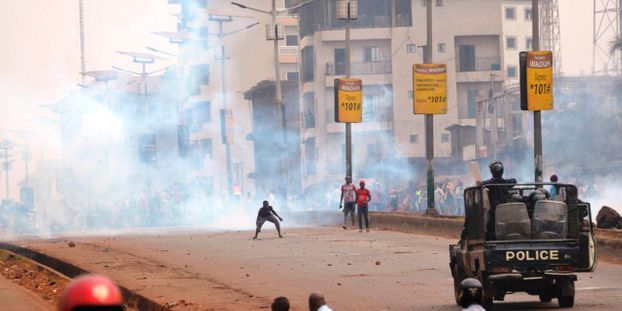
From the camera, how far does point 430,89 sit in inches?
1538

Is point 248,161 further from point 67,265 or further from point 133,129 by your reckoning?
point 67,265

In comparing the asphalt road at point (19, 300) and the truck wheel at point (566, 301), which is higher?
the truck wheel at point (566, 301)

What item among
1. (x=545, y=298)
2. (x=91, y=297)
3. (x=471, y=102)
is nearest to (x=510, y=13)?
(x=471, y=102)

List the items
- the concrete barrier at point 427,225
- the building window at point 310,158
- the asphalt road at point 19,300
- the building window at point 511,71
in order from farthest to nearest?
the building window at point 511,71 < the building window at point 310,158 < the concrete barrier at point 427,225 < the asphalt road at point 19,300

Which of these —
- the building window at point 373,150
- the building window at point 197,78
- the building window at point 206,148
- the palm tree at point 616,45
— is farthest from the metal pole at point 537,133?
the building window at point 206,148

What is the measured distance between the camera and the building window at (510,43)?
111 metres

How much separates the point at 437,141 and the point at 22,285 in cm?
6375

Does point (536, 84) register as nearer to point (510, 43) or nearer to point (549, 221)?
point (549, 221)

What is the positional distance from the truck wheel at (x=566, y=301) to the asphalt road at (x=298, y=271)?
245 mm

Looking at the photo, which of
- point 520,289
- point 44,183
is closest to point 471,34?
point 44,183

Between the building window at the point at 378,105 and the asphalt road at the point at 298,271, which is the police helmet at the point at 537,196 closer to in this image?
the asphalt road at the point at 298,271

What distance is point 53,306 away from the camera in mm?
Answer: 20234

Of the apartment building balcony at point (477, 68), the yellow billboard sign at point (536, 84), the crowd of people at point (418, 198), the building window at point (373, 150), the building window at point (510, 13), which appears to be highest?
the building window at point (510, 13)

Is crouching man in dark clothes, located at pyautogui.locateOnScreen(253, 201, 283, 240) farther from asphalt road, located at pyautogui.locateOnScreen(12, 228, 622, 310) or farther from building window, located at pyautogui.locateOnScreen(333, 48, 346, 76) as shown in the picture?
building window, located at pyautogui.locateOnScreen(333, 48, 346, 76)
